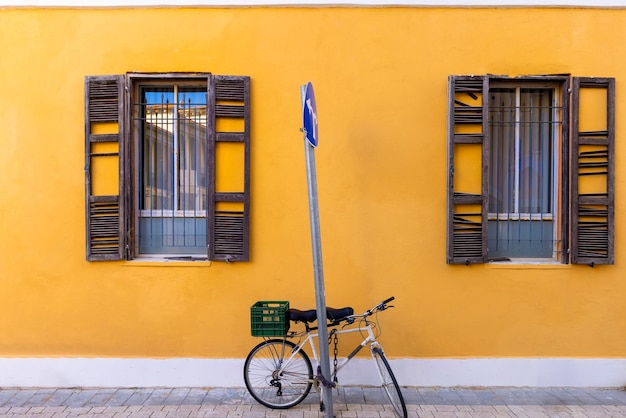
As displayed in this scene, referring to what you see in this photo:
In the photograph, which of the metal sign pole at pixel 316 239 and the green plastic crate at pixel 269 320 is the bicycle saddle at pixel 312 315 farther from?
the metal sign pole at pixel 316 239

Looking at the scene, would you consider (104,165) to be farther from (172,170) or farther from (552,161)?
(552,161)

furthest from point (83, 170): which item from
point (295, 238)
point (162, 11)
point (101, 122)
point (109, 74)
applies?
point (295, 238)

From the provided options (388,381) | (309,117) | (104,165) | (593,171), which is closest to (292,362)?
(388,381)

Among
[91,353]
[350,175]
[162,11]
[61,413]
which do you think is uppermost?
[162,11]

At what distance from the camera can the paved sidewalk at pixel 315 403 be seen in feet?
15.1

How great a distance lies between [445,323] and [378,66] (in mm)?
2838

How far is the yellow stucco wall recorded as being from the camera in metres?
5.18

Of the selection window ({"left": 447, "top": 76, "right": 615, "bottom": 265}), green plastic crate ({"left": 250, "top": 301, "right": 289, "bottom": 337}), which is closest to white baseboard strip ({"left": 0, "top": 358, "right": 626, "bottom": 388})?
green plastic crate ({"left": 250, "top": 301, "right": 289, "bottom": 337})

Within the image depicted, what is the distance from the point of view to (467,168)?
17.0 ft

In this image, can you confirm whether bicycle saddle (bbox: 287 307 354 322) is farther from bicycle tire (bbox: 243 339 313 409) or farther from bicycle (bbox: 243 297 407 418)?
bicycle tire (bbox: 243 339 313 409)

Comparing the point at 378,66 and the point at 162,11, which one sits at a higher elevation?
the point at 162,11

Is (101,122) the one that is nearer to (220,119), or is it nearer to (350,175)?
(220,119)

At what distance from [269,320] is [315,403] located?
39.5 inches

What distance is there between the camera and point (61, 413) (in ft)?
15.2
